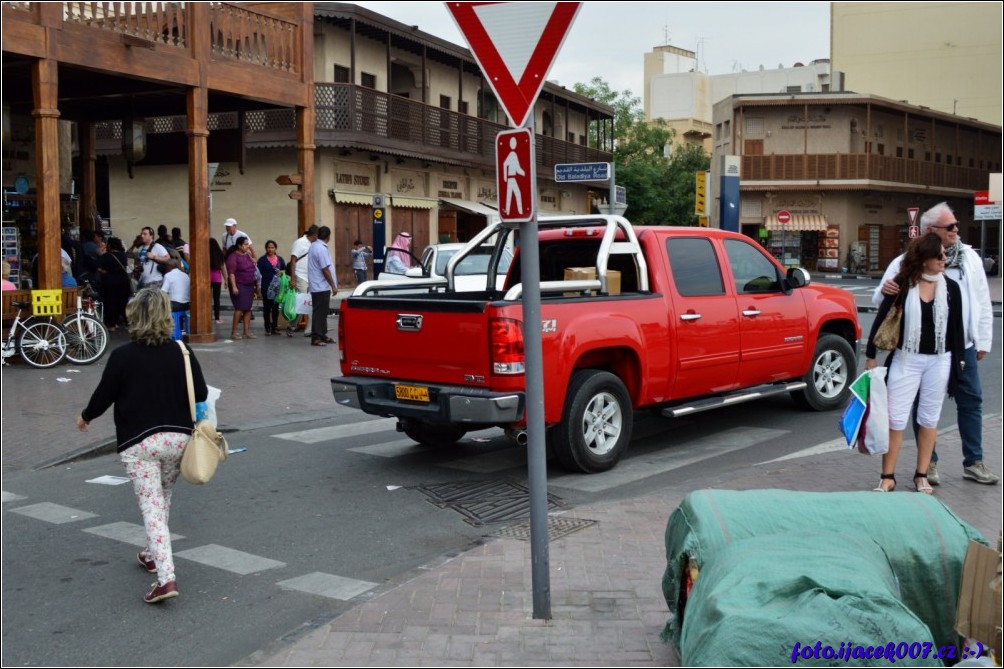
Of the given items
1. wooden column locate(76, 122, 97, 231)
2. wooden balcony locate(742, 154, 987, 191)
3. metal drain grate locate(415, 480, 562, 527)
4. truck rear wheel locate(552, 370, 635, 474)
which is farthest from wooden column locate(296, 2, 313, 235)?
wooden balcony locate(742, 154, 987, 191)

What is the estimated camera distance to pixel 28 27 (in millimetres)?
13336

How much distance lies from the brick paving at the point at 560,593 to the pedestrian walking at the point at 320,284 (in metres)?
7.30

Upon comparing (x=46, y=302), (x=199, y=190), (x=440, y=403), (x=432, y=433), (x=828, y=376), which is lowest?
(x=432, y=433)

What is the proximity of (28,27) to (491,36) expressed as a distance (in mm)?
11072

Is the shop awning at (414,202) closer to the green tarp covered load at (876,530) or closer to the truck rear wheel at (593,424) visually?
the truck rear wheel at (593,424)

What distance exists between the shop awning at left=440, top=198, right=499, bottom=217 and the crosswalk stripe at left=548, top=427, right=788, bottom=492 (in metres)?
28.6

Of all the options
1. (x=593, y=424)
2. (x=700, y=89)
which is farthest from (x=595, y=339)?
(x=700, y=89)

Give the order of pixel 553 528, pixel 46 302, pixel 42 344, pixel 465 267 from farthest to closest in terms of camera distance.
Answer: pixel 465 267 < pixel 46 302 < pixel 42 344 < pixel 553 528

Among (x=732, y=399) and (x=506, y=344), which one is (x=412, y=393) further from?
(x=732, y=399)

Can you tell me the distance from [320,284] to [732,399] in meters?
9.01

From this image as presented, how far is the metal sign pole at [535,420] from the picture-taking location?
4.62 metres

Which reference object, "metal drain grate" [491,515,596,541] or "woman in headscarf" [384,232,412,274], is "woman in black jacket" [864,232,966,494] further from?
"woman in headscarf" [384,232,412,274]

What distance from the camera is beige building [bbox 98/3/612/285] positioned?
30656 millimetres

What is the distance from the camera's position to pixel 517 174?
14.7 ft
